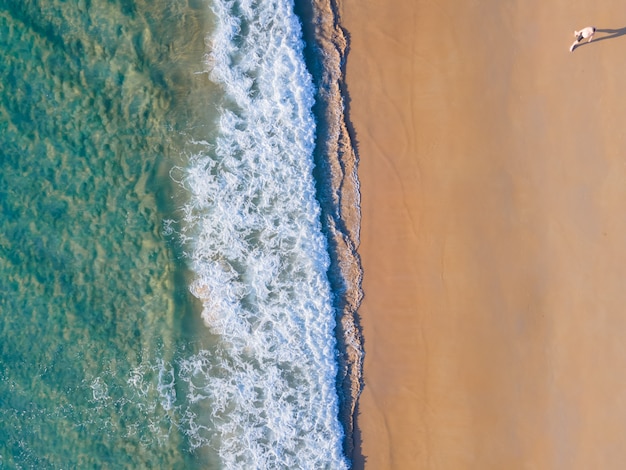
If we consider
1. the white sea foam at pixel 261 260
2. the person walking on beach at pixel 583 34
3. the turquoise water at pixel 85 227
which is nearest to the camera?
the person walking on beach at pixel 583 34

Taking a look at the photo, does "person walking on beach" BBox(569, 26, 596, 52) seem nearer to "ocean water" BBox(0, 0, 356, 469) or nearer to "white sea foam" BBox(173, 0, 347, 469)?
"white sea foam" BBox(173, 0, 347, 469)

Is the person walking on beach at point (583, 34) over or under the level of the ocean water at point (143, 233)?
over

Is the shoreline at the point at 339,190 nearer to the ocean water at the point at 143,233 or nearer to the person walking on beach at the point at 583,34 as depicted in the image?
the ocean water at the point at 143,233

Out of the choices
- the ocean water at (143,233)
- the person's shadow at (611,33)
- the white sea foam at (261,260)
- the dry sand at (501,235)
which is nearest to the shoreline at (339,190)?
the white sea foam at (261,260)

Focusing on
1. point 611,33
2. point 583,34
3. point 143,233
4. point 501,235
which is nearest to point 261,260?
point 143,233

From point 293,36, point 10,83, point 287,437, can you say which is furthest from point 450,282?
point 10,83

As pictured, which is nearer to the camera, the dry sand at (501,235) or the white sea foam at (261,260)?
the dry sand at (501,235)

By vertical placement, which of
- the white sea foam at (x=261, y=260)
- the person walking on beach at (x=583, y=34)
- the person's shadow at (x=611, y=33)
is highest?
the person's shadow at (x=611, y=33)

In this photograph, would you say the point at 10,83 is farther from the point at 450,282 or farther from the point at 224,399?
the point at 450,282
